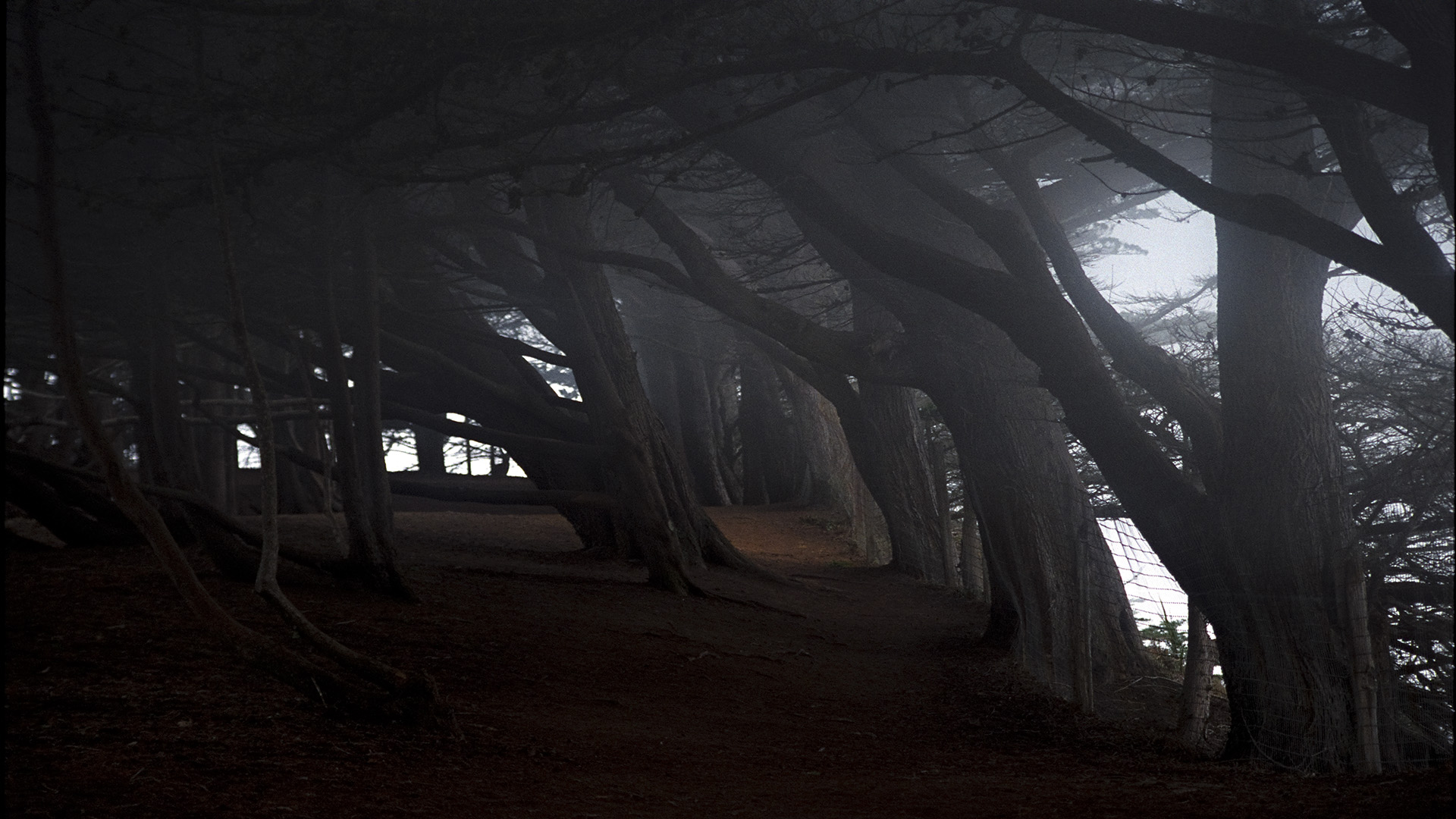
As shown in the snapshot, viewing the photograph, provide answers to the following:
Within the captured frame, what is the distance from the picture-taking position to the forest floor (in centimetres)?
365

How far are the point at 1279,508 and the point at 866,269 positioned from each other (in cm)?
380

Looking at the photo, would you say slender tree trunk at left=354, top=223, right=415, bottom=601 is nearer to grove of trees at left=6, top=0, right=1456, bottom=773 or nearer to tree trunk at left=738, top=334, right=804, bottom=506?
grove of trees at left=6, top=0, right=1456, bottom=773

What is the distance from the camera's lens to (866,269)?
321 inches

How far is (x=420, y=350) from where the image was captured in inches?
420

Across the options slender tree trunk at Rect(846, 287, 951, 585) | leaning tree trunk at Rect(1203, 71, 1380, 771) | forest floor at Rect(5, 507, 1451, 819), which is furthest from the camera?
slender tree trunk at Rect(846, 287, 951, 585)

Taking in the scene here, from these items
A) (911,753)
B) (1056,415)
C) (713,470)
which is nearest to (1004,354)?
(1056,415)

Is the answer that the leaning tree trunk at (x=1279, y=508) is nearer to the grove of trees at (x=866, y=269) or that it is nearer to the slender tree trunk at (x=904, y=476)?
the grove of trees at (x=866, y=269)

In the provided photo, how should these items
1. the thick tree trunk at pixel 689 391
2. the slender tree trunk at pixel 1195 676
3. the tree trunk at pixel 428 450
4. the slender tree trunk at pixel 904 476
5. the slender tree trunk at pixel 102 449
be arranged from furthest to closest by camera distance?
the tree trunk at pixel 428 450 < the thick tree trunk at pixel 689 391 < the slender tree trunk at pixel 904 476 < the slender tree trunk at pixel 1195 676 < the slender tree trunk at pixel 102 449

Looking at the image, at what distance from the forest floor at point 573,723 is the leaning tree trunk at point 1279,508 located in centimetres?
38

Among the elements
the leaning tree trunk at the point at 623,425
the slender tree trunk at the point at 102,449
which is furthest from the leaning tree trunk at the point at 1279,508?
the leaning tree trunk at the point at 623,425

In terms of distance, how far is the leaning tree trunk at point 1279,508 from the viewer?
4.57 m

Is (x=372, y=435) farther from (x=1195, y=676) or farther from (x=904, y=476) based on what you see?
(x=904, y=476)

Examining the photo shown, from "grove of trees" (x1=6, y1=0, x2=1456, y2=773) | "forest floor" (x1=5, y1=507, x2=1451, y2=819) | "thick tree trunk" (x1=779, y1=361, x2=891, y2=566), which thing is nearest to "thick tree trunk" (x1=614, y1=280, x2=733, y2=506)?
"thick tree trunk" (x1=779, y1=361, x2=891, y2=566)

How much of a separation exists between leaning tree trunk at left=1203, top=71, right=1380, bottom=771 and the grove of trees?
0.02m
